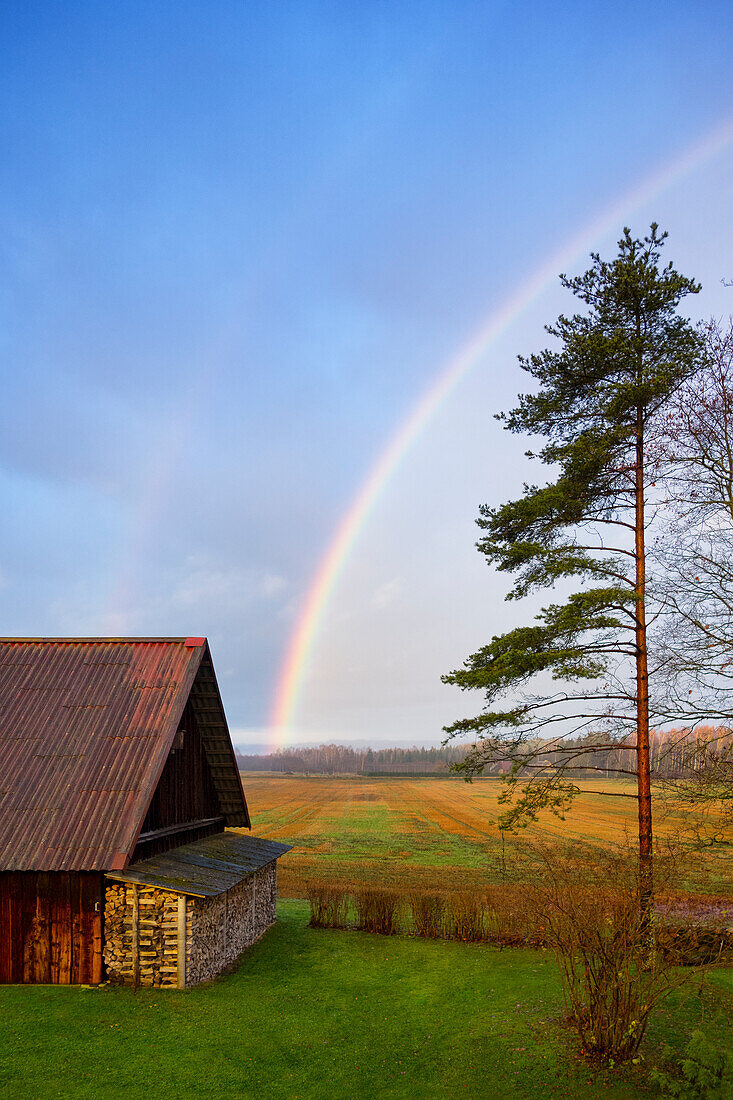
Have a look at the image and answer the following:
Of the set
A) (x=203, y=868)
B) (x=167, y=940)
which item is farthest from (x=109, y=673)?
(x=167, y=940)

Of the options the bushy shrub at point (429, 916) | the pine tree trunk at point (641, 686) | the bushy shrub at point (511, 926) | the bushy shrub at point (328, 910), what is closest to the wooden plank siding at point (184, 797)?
the bushy shrub at point (328, 910)

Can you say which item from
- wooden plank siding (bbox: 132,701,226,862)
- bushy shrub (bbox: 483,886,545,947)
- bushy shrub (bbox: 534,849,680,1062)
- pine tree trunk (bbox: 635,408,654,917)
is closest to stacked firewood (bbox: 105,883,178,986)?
wooden plank siding (bbox: 132,701,226,862)

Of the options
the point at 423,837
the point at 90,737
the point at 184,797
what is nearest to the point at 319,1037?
the point at 184,797

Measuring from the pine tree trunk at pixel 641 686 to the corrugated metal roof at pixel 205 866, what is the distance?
921 cm

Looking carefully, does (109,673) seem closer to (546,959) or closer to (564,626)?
(564,626)

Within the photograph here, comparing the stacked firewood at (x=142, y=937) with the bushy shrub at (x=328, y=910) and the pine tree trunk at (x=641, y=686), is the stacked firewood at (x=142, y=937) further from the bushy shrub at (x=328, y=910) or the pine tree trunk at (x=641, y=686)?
the pine tree trunk at (x=641, y=686)

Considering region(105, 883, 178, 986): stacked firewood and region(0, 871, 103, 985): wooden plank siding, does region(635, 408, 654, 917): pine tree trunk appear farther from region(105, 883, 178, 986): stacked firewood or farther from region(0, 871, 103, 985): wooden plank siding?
region(0, 871, 103, 985): wooden plank siding

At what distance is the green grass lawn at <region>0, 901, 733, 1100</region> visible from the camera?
407 inches

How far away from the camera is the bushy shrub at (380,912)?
826 inches

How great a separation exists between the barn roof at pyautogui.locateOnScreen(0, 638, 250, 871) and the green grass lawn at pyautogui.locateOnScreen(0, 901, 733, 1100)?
272 centimetres

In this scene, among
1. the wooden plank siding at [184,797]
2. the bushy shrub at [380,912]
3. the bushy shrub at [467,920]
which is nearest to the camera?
the wooden plank siding at [184,797]

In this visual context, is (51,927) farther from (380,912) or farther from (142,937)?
(380,912)

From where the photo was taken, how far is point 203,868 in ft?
55.3

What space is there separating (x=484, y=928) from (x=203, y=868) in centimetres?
886
